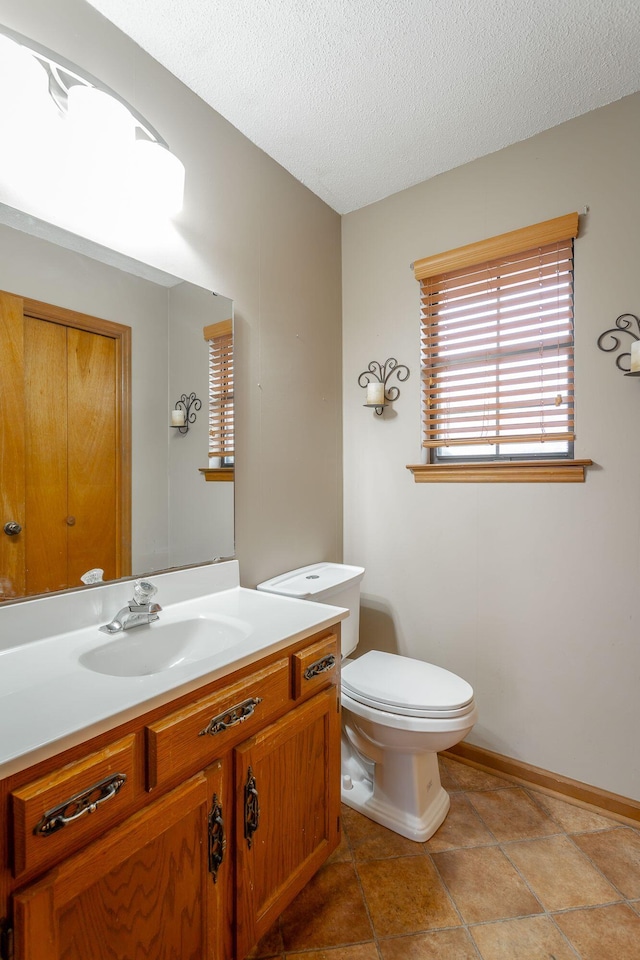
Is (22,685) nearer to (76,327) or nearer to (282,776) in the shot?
(282,776)

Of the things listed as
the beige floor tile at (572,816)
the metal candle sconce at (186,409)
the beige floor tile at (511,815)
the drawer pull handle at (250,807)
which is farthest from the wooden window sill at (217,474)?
the beige floor tile at (572,816)

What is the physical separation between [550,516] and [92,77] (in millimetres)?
2047

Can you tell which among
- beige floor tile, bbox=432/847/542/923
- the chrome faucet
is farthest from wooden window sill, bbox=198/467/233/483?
beige floor tile, bbox=432/847/542/923

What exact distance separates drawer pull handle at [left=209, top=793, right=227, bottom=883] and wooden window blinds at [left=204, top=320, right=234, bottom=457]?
1.03m

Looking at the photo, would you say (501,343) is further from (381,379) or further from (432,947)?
(432,947)

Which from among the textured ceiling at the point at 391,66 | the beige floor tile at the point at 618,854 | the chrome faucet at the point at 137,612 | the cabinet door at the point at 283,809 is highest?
the textured ceiling at the point at 391,66

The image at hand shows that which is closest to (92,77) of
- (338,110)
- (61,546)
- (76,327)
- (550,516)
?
(76,327)

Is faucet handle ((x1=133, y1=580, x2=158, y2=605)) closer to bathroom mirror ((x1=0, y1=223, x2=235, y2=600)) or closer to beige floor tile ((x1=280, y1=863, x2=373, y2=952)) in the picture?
bathroom mirror ((x1=0, y1=223, x2=235, y2=600))

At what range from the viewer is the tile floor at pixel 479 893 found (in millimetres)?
1235

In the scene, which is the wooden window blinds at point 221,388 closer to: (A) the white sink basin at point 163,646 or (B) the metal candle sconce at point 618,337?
(A) the white sink basin at point 163,646

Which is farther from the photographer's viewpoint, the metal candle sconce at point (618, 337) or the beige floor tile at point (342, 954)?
the metal candle sconce at point (618, 337)

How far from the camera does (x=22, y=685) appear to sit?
3.03 ft

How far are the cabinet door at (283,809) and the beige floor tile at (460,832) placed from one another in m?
0.43

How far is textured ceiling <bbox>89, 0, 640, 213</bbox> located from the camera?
1.36 metres
